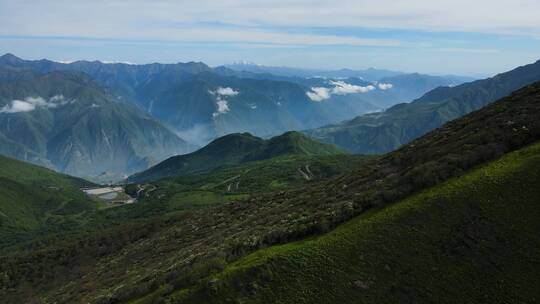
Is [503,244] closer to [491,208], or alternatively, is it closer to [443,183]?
[491,208]

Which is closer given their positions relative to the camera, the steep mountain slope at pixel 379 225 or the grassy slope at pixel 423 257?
the grassy slope at pixel 423 257

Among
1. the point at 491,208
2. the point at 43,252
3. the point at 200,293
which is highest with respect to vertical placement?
the point at 491,208

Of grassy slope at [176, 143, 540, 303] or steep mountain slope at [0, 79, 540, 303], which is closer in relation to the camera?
grassy slope at [176, 143, 540, 303]

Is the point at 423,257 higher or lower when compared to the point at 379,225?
lower

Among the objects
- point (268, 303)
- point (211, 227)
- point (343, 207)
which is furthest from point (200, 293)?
point (211, 227)

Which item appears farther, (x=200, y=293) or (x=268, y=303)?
(x=200, y=293)

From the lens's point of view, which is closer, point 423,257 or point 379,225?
point 423,257

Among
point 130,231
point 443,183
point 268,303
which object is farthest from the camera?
point 130,231

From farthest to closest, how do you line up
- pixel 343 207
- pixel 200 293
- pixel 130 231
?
pixel 130 231, pixel 343 207, pixel 200 293
